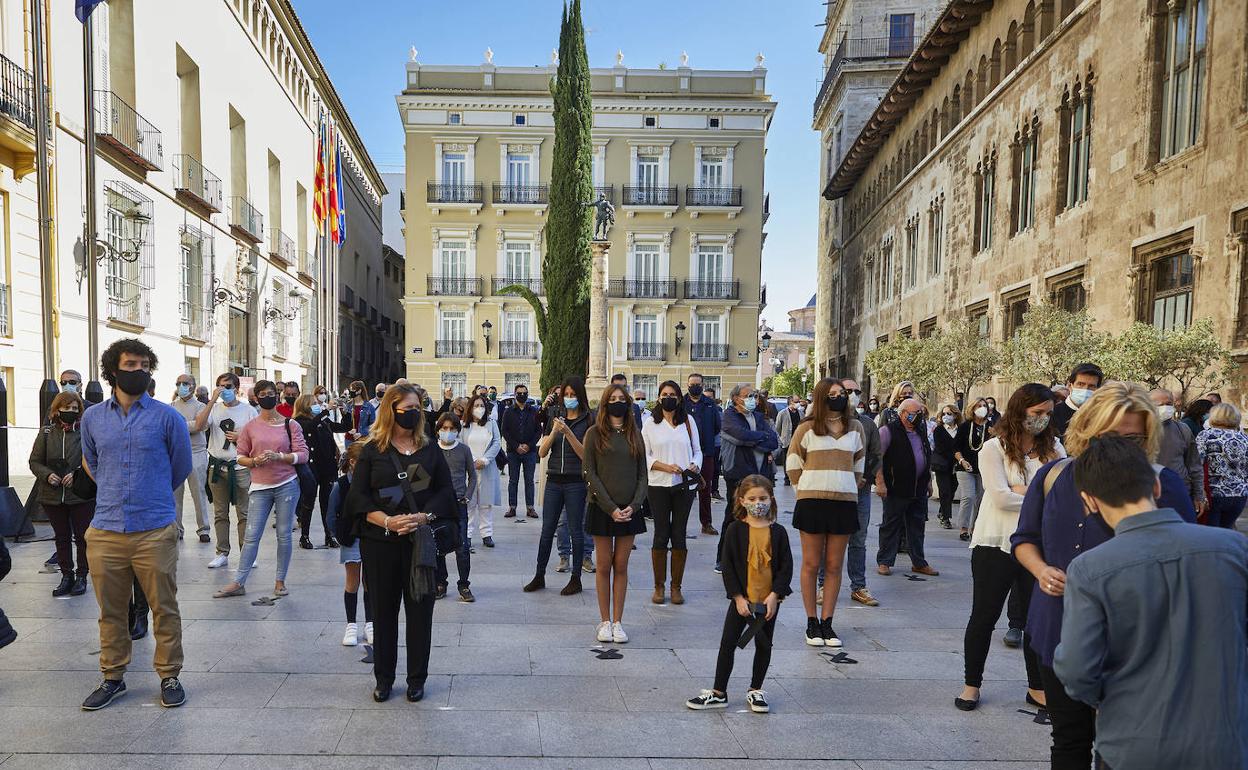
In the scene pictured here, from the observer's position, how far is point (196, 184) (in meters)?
21.3

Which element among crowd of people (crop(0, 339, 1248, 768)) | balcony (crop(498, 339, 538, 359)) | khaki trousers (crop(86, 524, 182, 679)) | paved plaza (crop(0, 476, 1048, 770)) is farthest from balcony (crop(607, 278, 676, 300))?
khaki trousers (crop(86, 524, 182, 679))

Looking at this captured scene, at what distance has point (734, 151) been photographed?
3997 cm

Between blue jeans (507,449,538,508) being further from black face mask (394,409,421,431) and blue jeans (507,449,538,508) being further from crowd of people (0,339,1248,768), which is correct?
black face mask (394,409,421,431)


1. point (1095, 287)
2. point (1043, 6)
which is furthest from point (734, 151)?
point (1095, 287)

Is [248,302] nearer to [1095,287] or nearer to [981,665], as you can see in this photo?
[1095,287]

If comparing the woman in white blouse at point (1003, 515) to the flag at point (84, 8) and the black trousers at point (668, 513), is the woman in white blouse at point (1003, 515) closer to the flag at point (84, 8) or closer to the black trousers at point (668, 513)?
the black trousers at point (668, 513)

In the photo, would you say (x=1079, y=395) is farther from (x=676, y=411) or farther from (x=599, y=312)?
(x=599, y=312)

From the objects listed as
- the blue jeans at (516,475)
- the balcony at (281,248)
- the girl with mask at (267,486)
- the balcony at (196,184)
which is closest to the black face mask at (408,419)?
the girl with mask at (267,486)

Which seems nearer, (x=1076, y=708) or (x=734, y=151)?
(x=1076, y=708)

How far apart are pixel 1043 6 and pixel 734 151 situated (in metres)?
22.3

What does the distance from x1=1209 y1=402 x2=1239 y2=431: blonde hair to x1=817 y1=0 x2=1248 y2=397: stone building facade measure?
487 centimetres

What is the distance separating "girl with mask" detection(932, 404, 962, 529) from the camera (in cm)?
1089

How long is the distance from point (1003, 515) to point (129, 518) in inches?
191

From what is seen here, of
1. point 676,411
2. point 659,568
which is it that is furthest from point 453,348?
point 659,568
